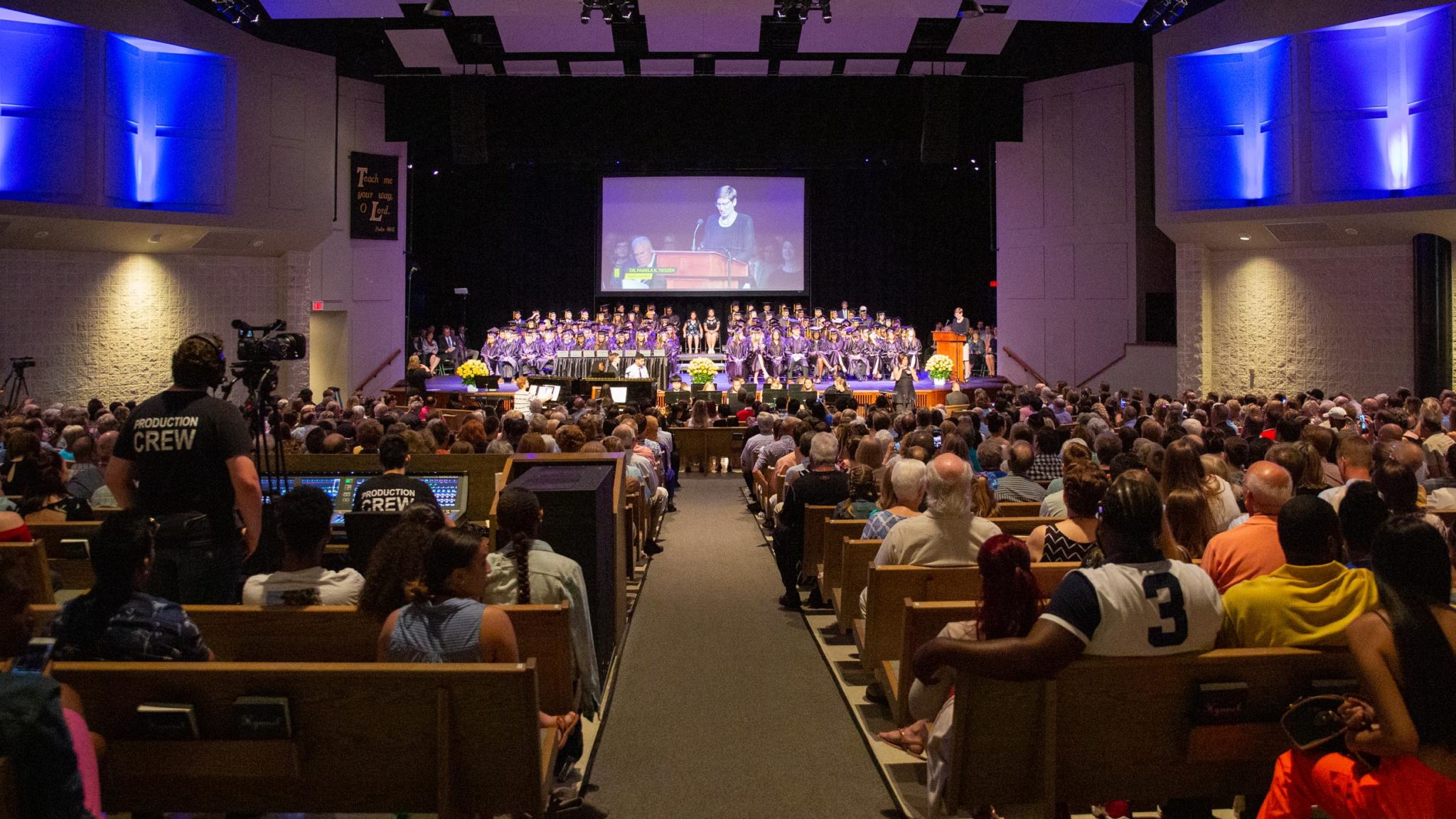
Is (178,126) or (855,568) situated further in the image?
(178,126)

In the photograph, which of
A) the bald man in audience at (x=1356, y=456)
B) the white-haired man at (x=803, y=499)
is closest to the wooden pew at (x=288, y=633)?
the white-haired man at (x=803, y=499)

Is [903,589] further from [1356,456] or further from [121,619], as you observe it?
[121,619]

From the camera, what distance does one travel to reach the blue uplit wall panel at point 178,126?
50.2 ft

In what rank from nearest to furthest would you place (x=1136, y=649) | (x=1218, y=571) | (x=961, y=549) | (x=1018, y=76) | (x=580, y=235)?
(x=1136, y=649) → (x=1218, y=571) → (x=961, y=549) → (x=1018, y=76) → (x=580, y=235)

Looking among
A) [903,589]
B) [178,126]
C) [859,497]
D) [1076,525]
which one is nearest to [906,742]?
[903,589]

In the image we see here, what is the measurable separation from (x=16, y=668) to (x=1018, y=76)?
1892cm

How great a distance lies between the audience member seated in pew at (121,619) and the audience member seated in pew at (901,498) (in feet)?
10.2

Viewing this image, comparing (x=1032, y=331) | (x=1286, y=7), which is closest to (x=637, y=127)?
(x=1032, y=331)

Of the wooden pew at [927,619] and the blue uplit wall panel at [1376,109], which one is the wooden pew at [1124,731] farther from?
the blue uplit wall panel at [1376,109]

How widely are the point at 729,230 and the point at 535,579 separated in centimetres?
1909

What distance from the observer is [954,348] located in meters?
20.4

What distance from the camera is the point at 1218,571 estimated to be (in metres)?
3.48

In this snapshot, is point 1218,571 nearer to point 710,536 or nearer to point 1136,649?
point 1136,649

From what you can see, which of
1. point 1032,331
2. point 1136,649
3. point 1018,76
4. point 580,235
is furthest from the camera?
point 580,235
